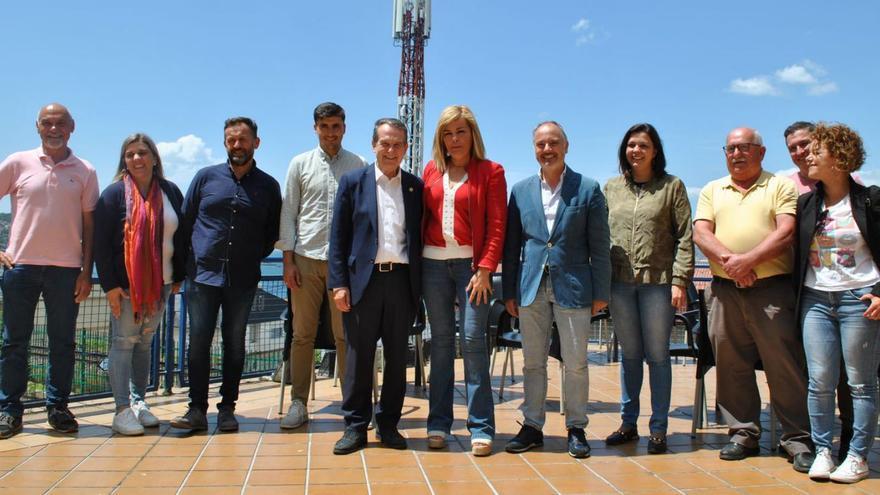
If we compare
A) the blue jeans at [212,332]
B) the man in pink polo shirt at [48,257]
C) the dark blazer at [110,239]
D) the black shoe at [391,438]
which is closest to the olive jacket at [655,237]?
the black shoe at [391,438]

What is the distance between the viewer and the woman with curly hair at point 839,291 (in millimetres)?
3070

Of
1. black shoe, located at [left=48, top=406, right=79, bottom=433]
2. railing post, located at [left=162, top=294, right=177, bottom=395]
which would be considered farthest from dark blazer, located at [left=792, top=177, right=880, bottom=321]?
railing post, located at [left=162, top=294, right=177, bottom=395]

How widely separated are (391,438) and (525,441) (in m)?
0.73

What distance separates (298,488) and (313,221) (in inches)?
63.0

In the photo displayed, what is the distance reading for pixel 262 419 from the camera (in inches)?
169

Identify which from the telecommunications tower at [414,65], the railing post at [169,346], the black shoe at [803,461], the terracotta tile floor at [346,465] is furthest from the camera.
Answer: the telecommunications tower at [414,65]

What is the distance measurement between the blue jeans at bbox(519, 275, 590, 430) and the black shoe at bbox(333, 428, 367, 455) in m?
0.93

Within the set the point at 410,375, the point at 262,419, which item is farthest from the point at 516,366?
the point at 262,419

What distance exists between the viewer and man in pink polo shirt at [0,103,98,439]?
373 cm

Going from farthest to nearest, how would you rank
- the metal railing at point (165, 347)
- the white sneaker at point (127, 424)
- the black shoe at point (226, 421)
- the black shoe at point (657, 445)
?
the metal railing at point (165, 347)
the black shoe at point (226, 421)
the white sneaker at point (127, 424)
the black shoe at point (657, 445)

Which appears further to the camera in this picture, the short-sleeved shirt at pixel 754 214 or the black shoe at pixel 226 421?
the black shoe at pixel 226 421

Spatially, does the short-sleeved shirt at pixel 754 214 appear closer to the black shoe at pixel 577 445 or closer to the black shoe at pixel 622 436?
the black shoe at pixel 622 436

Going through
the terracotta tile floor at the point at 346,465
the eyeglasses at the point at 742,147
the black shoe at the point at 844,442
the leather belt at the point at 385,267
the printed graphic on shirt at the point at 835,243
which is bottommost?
the terracotta tile floor at the point at 346,465

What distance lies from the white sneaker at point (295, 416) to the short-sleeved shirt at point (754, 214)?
2.55 metres
